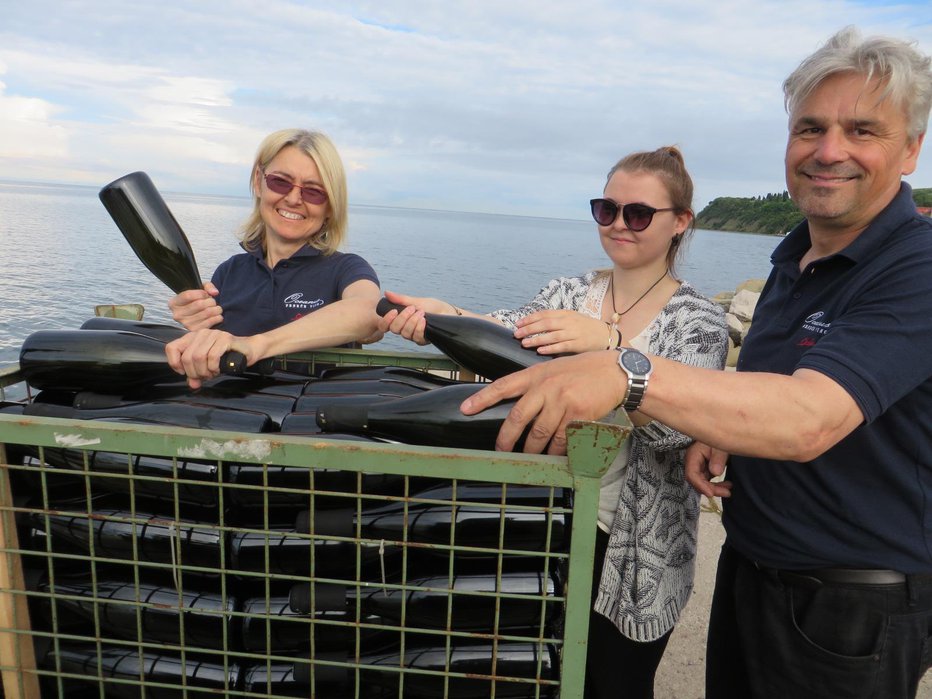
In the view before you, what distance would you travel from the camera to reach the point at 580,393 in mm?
1287

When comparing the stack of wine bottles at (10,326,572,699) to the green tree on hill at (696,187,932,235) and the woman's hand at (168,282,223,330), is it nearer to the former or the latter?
the woman's hand at (168,282,223,330)

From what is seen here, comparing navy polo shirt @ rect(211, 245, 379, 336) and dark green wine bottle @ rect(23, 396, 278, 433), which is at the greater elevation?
navy polo shirt @ rect(211, 245, 379, 336)

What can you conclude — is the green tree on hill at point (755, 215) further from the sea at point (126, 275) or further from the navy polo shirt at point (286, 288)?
the navy polo shirt at point (286, 288)

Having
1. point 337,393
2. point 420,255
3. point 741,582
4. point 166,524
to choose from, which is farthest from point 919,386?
point 420,255

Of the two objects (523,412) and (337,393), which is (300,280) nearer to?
(337,393)

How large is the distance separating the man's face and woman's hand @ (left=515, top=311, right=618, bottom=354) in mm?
684

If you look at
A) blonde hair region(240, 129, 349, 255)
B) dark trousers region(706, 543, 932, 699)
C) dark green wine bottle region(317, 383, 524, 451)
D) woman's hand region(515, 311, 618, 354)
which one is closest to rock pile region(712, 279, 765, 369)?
blonde hair region(240, 129, 349, 255)

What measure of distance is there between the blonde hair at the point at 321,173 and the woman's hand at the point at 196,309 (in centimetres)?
68

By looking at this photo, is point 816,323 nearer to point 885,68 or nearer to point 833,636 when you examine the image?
point 885,68

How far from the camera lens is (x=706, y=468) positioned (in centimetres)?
200

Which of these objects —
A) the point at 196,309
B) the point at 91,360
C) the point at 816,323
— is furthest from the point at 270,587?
the point at 816,323

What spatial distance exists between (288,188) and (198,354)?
3.94 ft

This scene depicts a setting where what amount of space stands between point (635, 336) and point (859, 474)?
0.80m

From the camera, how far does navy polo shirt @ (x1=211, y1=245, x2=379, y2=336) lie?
262cm
